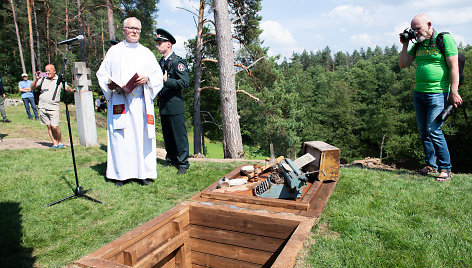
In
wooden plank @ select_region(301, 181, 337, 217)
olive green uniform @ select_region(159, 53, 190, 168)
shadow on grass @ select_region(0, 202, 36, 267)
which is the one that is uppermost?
olive green uniform @ select_region(159, 53, 190, 168)

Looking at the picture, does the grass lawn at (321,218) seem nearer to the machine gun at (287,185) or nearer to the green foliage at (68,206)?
the green foliage at (68,206)

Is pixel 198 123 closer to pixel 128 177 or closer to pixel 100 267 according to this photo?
pixel 128 177

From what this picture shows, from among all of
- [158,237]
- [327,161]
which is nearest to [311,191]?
[327,161]

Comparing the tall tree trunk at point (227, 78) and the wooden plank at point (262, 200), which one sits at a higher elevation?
the tall tree trunk at point (227, 78)

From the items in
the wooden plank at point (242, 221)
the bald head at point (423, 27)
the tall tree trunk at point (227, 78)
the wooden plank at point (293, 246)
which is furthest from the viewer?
the tall tree trunk at point (227, 78)

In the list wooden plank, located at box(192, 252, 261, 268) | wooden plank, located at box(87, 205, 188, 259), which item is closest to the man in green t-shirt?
wooden plank, located at box(192, 252, 261, 268)

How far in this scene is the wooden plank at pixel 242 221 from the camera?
116 inches

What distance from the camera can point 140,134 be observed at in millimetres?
4355

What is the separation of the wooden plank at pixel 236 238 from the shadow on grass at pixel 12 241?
62.0 inches

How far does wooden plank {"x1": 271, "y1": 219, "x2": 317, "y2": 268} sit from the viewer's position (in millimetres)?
2158

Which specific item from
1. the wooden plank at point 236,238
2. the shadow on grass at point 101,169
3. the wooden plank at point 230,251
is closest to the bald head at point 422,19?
the wooden plank at point 236,238

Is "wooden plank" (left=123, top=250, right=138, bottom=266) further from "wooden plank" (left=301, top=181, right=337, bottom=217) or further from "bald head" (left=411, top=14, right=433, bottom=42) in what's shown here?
"bald head" (left=411, top=14, right=433, bottom=42)

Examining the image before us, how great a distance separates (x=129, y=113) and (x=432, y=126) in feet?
13.9

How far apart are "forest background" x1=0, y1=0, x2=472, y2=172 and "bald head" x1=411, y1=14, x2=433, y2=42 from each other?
714 cm
